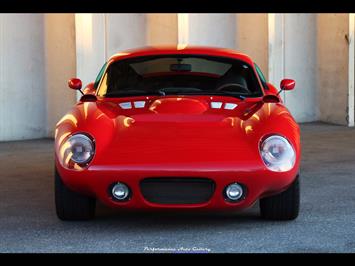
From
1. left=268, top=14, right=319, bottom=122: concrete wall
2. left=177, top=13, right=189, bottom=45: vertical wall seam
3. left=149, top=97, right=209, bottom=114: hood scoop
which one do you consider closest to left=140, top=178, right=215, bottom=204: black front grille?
left=149, top=97, right=209, bottom=114: hood scoop

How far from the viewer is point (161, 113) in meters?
5.89

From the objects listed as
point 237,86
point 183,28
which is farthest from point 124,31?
point 237,86

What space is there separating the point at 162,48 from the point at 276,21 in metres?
5.96

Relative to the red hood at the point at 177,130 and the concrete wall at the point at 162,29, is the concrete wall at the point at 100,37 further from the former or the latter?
the red hood at the point at 177,130

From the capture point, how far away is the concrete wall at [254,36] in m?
12.6

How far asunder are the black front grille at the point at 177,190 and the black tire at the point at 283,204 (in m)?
0.59

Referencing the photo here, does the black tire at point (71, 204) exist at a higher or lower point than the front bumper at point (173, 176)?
lower

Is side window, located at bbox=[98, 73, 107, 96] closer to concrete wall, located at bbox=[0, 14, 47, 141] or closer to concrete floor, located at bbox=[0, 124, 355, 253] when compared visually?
concrete floor, located at bbox=[0, 124, 355, 253]

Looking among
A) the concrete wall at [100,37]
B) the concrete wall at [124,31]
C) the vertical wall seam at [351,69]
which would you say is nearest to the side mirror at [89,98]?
the concrete wall at [100,37]

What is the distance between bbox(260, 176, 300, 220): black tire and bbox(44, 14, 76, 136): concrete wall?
226 inches

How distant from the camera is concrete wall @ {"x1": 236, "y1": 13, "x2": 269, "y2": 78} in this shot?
1263cm

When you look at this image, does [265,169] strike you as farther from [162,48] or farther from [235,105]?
[162,48]

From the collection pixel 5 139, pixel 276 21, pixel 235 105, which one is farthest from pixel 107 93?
pixel 276 21

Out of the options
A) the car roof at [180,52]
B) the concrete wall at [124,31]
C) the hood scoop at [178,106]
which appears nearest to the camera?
the hood scoop at [178,106]
